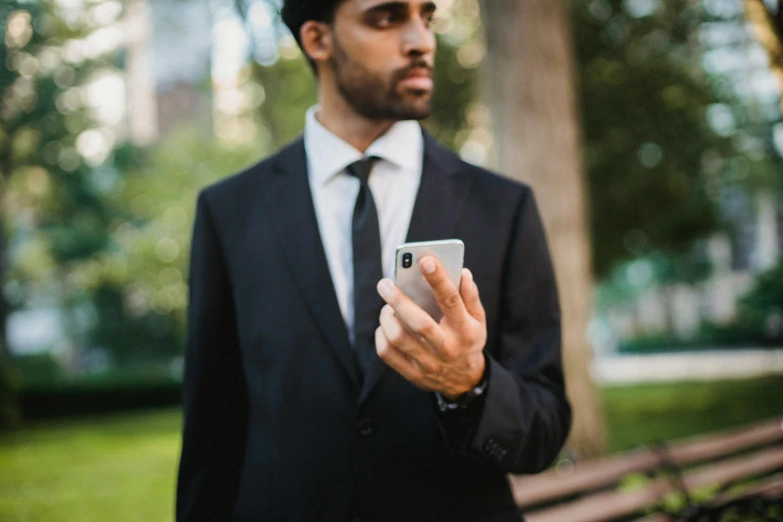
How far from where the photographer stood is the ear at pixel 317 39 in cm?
224

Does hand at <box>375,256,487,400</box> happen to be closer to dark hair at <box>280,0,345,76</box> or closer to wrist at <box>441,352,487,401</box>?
wrist at <box>441,352,487,401</box>

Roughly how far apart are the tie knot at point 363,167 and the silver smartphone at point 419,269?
0.57 m

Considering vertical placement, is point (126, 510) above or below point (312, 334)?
below

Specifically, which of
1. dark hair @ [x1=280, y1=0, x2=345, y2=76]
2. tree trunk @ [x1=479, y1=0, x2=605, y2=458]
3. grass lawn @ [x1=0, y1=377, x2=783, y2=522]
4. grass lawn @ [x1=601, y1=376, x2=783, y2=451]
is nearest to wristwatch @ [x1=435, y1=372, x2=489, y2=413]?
dark hair @ [x1=280, y1=0, x2=345, y2=76]

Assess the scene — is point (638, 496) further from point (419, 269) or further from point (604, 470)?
point (419, 269)

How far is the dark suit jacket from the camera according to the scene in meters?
1.92

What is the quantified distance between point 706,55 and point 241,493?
13534mm

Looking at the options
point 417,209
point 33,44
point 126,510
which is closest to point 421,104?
point 417,209

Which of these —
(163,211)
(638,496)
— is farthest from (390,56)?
(163,211)

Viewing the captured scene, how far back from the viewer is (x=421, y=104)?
2.08 m

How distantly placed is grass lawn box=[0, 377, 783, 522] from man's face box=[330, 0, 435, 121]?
652 centimetres

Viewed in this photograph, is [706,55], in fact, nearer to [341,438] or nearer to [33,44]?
[341,438]

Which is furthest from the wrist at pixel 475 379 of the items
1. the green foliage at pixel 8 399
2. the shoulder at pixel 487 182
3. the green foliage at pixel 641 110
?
the green foliage at pixel 8 399

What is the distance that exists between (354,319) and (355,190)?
0.38m
